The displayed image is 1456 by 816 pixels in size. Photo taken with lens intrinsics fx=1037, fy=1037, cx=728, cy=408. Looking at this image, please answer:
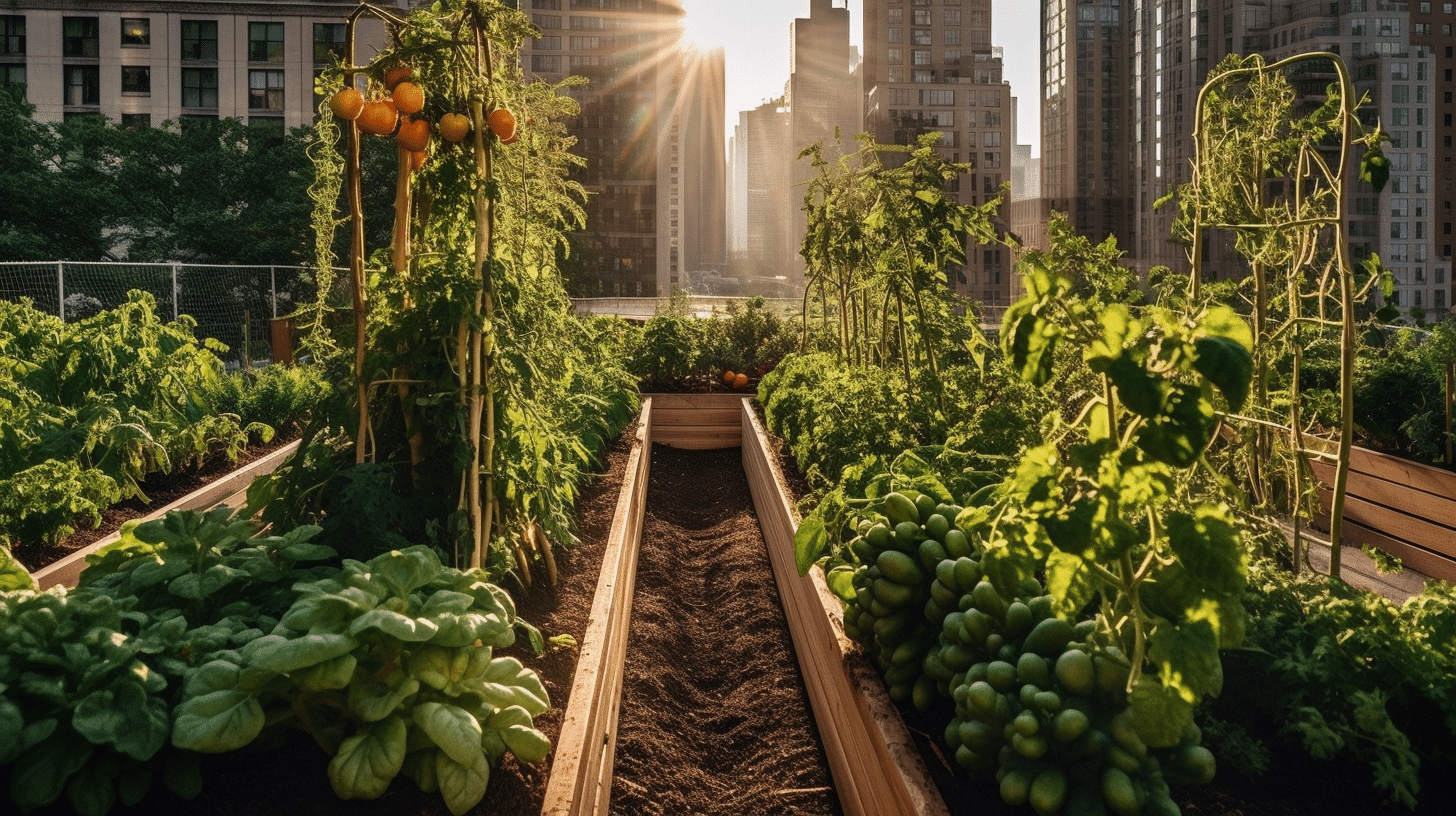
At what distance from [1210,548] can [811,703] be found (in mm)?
2395

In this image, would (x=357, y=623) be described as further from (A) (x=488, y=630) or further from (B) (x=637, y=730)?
(B) (x=637, y=730)

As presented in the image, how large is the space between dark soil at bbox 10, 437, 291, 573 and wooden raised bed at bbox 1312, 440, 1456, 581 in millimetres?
6041

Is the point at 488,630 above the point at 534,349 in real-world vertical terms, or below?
below

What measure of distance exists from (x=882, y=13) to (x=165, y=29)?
7251cm

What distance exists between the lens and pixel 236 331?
62.0ft

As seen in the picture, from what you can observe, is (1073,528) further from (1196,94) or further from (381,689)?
(1196,94)

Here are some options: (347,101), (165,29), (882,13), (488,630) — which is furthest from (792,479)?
(882,13)

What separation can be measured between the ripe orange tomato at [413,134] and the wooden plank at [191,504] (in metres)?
1.37

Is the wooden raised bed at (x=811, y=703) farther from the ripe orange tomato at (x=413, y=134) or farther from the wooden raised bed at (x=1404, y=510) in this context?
the wooden raised bed at (x=1404, y=510)

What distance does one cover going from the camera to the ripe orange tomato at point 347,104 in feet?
8.98

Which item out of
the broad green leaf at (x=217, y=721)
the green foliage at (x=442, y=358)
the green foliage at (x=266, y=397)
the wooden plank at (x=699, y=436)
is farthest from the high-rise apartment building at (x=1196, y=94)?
the broad green leaf at (x=217, y=721)

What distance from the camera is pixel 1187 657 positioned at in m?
1.49

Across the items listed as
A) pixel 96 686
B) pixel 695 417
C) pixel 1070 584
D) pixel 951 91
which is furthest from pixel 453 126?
pixel 951 91

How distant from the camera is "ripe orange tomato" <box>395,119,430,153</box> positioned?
287cm
